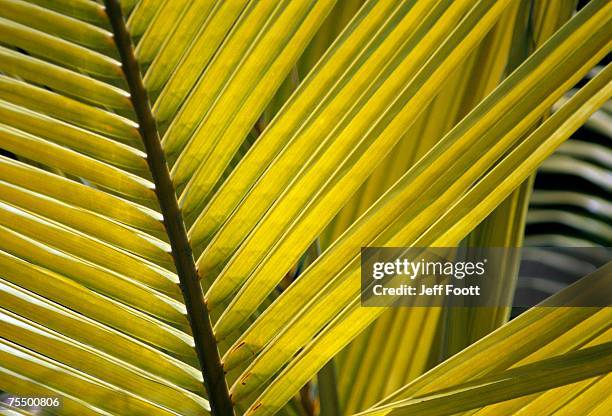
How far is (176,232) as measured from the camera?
396 mm

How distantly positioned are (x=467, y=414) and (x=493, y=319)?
223 millimetres

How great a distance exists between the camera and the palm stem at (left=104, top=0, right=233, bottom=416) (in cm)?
39

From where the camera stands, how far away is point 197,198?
0.39 metres

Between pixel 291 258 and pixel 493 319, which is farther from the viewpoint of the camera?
pixel 493 319

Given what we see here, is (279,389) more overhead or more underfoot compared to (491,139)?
more underfoot

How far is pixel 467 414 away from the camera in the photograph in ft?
1.25

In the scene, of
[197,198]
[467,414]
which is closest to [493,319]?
[467,414]

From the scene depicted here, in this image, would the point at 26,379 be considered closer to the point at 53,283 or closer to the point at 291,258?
the point at 53,283

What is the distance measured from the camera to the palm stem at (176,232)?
0.39 meters

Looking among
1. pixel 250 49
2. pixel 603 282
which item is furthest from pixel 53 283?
pixel 603 282

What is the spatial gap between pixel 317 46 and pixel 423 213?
323 millimetres

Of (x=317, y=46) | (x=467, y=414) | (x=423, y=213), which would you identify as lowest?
(x=467, y=414)

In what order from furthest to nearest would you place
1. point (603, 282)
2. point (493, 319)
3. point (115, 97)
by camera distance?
point (493, 319)
point (115, 97)
point (603, 282)

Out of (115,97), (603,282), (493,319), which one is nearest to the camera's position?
(603,282)
